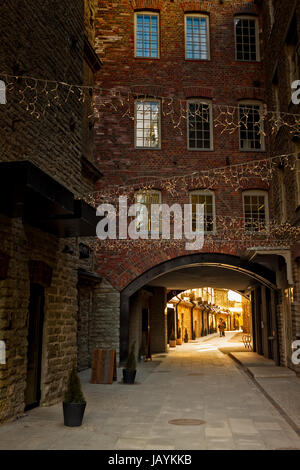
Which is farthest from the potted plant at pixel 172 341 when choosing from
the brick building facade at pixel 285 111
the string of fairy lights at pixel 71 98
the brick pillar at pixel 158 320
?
the string of fairy lights at pixel 71 98

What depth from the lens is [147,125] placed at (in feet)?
55.6

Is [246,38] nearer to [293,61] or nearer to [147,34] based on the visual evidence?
[147,34]

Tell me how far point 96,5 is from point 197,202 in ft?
25.9

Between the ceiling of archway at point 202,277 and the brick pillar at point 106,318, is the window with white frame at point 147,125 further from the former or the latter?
the brick pillar at point 106,318

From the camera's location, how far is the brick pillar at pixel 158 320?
22.8 m

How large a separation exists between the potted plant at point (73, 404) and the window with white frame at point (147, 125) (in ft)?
36.1

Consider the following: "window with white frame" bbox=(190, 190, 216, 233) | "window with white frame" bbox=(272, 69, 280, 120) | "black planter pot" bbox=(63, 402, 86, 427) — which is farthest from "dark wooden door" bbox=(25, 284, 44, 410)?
"window with white frame" bbox=(272, 69, 280, 120)

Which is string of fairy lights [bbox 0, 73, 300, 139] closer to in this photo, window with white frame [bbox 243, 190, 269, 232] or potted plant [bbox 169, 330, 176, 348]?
window with white frame [bbox 243, 190, 269, 232]

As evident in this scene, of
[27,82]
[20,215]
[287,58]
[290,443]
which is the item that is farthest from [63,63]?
[290,443]

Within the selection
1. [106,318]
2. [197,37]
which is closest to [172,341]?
[106,318]

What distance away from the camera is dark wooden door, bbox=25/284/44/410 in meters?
8.30

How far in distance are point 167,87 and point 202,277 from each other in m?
7.87

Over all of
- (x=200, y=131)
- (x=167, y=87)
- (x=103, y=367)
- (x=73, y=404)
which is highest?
(x=167, y=87)

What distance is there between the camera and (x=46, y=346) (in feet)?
28.6
